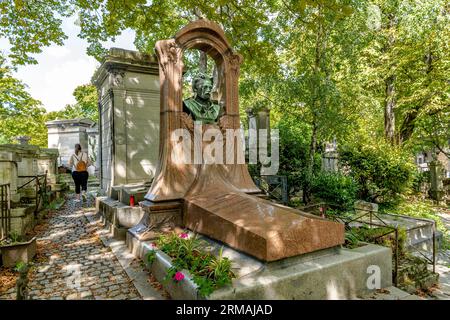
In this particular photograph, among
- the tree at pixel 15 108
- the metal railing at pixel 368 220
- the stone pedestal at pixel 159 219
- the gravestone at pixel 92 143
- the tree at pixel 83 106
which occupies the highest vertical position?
the tree at pixel 83 106

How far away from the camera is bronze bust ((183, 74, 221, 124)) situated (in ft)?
19.1

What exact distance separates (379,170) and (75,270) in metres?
10.8

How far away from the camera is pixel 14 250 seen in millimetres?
4242

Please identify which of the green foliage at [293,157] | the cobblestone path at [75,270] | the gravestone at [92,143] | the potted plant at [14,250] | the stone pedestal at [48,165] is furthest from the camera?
the gravestone at [92,143]

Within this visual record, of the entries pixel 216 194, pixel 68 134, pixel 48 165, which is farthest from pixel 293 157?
pixel 68 134

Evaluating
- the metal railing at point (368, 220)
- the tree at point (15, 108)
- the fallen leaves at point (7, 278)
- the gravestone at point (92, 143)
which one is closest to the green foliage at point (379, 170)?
the metal railing at point (368, 220)

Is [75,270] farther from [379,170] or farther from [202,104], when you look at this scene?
[379,170]

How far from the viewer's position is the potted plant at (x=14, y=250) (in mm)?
4170

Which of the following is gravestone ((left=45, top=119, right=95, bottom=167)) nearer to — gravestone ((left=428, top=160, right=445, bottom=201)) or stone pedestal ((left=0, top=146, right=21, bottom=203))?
stone pedestal ((left=0, top=146, right=21, bottom=203))

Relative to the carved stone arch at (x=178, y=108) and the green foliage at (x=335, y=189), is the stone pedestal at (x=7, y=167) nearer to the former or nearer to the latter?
the carved stone arch at (x=178, y=108)

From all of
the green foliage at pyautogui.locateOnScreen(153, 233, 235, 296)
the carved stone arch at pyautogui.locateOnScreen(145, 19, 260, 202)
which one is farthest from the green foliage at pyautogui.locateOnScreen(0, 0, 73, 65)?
the green foliage at pyautogui.locateOnScreen(153, 233, 235, 296)

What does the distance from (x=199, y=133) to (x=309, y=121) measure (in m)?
6.80

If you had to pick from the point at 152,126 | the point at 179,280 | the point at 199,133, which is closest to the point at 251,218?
the point at 179,280
